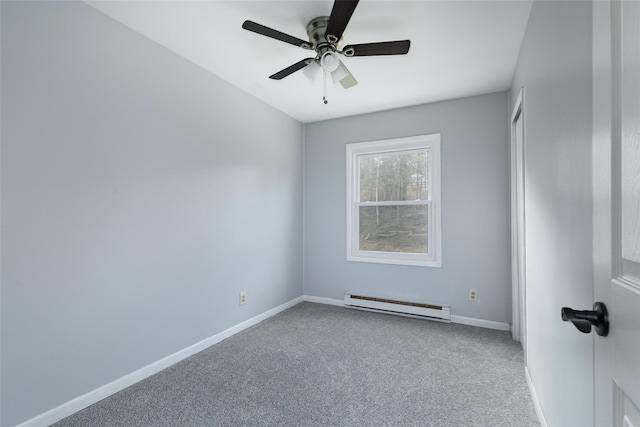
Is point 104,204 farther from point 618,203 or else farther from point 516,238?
point 516,238

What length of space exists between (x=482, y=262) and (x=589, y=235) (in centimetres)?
244

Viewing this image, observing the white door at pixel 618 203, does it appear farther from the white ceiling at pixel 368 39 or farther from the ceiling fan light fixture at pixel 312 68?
the ceiling fan light fixture at pixel 312 68

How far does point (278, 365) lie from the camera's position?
2430mm

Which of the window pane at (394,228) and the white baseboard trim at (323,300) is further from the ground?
the window pane at (394,228)

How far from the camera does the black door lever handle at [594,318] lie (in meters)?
0.65

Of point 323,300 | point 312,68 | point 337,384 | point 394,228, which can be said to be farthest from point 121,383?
point 394,228

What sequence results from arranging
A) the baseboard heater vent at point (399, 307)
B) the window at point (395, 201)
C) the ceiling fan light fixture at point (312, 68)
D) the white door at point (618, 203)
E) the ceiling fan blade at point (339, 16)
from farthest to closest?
the window at point (395, 201), the baseboard heater vent at point (399, 307), the ceiling fan light fixture at point (312, 68), the ceiling fan blade at point (339, 16), the white door at point (618, 203)

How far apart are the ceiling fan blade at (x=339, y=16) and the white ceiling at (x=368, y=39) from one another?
0.23 m

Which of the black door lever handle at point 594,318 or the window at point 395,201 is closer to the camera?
the black door lever handle at point 594,318

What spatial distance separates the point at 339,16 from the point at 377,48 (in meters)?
0.43

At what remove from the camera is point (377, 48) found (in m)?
1.98

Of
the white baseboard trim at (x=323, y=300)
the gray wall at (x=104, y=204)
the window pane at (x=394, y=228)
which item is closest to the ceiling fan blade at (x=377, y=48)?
the gray wall at (x=104, y=204)

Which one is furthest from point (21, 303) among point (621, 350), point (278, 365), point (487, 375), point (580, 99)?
point (487, 375)

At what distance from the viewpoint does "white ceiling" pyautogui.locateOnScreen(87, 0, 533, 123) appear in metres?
1.95
